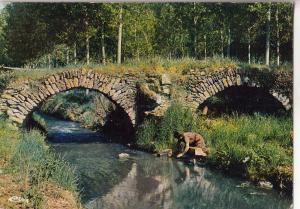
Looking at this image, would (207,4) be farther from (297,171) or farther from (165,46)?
(297,171)

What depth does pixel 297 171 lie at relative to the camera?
3914 mm

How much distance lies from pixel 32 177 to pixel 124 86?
80.3 inches

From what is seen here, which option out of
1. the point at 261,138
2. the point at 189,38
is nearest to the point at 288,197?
the point at 261,138

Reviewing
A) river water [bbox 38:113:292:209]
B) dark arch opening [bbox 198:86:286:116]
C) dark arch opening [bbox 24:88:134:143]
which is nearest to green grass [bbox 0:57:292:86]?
dark arch opening [bbox 198:86:286:116]

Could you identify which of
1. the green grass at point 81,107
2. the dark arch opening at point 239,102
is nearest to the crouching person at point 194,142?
the dark arch opening at point 239,102

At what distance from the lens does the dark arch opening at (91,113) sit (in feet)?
20.9

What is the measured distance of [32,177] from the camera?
13.8 feet

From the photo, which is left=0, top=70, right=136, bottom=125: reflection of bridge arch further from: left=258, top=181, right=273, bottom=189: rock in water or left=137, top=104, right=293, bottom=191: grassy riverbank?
left=258, top=181, right=273, bottom=189: rock in water

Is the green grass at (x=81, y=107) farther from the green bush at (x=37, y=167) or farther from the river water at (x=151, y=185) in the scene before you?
the green bush at (x=37, y=167)

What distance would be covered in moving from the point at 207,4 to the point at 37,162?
1860mm

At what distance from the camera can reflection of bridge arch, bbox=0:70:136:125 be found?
549 cm

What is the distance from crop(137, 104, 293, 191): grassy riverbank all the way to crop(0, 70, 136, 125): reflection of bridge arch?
43cm

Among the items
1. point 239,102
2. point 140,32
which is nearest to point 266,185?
point 239,102

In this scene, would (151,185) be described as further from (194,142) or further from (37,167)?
(37,167)
